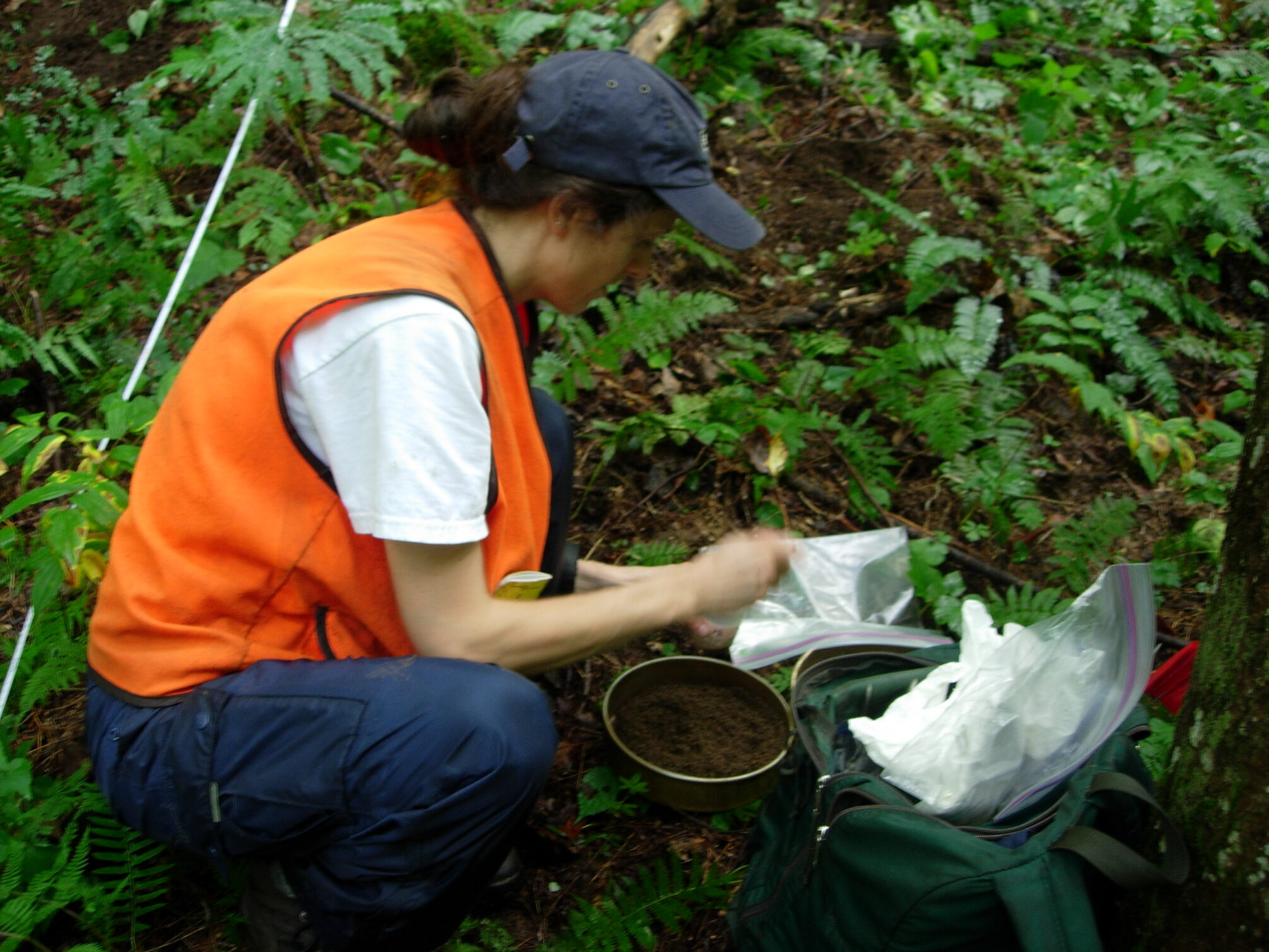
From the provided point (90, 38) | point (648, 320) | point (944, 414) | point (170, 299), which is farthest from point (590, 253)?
point (90, 38)

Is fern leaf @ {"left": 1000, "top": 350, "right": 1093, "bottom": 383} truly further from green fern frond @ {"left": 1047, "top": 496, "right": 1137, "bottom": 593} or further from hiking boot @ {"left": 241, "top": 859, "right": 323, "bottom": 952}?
hiking boot @ {"left": 241, "top": 859, "right": 323, "bottom": 952}

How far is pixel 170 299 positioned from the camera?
3291mm

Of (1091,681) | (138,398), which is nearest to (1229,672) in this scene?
(1091,681)

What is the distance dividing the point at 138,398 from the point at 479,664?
4.98ft

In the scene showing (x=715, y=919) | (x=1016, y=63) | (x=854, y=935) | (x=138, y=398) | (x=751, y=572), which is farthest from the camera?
(x=1016, y=63)

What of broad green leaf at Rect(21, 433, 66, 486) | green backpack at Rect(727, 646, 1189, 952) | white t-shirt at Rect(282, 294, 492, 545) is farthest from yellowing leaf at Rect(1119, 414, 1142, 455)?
broad green leaf at Rect(21, 433, 66, 486)

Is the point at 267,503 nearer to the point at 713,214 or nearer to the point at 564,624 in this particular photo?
the point at 564,624

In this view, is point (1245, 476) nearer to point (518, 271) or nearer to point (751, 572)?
point (751, 572)

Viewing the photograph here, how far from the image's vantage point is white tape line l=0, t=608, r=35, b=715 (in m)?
2.29

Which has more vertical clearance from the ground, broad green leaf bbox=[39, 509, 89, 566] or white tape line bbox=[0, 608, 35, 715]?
broad green leaf bbox=[39, 509, 89, 566]

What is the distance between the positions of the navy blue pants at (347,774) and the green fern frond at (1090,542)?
1836 mm

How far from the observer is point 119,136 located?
455 cm

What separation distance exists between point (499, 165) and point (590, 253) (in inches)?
9.7

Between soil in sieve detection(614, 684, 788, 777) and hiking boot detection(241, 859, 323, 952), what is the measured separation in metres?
0.96
